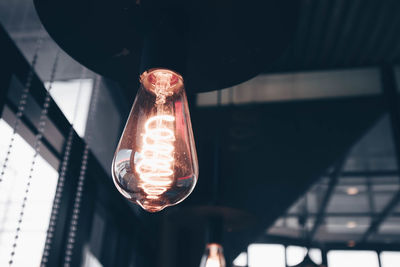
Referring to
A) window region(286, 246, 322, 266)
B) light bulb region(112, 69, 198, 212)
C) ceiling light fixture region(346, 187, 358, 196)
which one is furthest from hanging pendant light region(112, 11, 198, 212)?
window region(286, 246, 322, 266)

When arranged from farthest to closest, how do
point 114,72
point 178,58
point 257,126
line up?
point 257,126 < point 114,72 < point 178,58

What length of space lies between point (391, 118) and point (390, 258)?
110cm

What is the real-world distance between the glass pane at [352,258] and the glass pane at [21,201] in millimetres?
2721

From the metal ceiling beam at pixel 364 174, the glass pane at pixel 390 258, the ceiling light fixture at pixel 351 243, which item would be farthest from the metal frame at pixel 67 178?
the glass pane at pixel 390 258

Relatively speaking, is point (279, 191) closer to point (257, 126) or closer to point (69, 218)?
point (257, 126)

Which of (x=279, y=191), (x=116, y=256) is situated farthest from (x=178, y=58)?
(x=279, y=191)

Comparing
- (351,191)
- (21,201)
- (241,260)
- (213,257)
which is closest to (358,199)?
(351,191)

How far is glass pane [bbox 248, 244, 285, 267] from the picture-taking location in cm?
324

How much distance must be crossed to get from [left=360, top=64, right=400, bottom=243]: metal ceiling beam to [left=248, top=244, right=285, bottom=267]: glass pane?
2.23 ft

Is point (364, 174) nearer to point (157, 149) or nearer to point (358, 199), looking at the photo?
point (358, 199)

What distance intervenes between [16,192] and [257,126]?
256 centimetres

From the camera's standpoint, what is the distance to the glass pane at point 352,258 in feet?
10.2

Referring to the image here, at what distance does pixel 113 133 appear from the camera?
179 cm

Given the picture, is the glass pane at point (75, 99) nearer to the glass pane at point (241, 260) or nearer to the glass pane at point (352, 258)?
the glass pane at point (241, 260)
